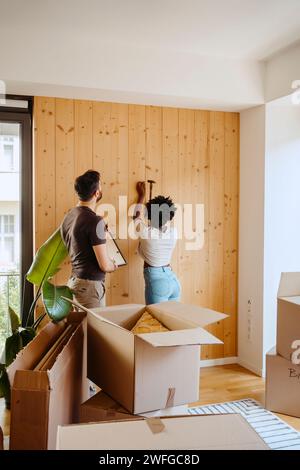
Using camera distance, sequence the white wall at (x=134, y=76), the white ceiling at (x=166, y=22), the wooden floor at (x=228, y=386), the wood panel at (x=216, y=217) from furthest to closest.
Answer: the wood panel at (x=216, y=217) → the wooden floor at (x=228, y=386) → the white wall at (x=134, y=76) → the white ceiling at (x=166, y=22)

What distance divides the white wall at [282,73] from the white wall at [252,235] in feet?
0.61

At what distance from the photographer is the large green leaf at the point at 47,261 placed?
2.87 m

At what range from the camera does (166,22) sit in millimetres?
2979

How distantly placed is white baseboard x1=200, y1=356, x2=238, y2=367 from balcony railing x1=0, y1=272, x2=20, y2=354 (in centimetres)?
174

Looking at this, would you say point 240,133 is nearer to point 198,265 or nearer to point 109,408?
point 198,265

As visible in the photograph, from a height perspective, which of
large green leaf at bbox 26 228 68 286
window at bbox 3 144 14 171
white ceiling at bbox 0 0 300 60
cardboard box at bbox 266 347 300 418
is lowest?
cardboard box at bbox 266 347 300 418

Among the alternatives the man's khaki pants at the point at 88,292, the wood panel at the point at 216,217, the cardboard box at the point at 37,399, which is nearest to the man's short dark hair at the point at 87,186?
the man's khaki pants at the point at 88,292

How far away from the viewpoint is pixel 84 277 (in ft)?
10.0

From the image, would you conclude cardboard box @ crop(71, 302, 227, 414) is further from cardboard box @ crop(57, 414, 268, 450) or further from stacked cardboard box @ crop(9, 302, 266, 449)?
cardboard box @ crop(57, 414, 268, 450)

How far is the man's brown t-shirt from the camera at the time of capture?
9.61ft

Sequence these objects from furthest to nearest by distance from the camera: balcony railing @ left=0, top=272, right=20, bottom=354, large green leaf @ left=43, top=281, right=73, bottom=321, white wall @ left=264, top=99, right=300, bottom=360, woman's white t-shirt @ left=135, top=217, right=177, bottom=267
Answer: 1. white wall @ left=264, top=99, right=300, bottom=360
2. balcony railing @ left=0, top=272, right=20, bottom=354
3. woman's white t-shirt @ left=135, top=217, right=177, bottom=267
4. large green leaf @ left=43, top=281, right=73, bottom=321

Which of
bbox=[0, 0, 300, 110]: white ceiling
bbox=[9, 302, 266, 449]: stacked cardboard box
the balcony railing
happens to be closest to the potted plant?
the balcony railing

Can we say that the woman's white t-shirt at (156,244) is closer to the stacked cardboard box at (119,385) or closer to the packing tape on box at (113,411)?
the stacked cardboard box at (119,385)
